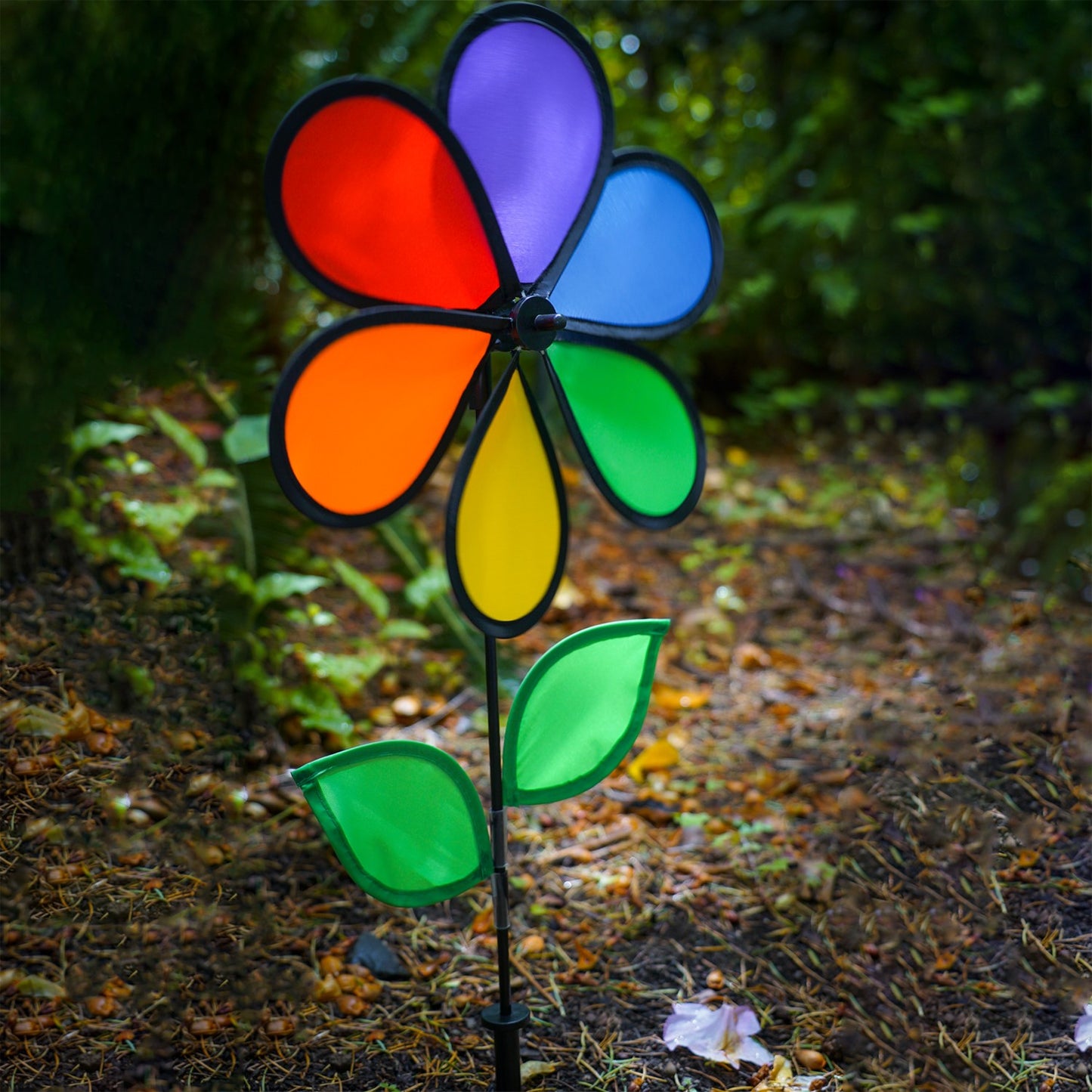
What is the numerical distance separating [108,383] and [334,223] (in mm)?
808

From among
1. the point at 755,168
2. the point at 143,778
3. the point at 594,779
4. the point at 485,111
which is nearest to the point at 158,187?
the point at 485,111

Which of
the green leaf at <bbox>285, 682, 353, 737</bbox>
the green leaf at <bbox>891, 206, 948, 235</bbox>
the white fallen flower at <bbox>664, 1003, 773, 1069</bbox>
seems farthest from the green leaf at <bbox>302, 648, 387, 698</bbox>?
the green leaf at <bbox>891, 206, 948, 235</bbox>

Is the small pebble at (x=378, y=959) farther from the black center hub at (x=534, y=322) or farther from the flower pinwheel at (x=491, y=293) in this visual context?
the black center hub at (x=534, y=322)

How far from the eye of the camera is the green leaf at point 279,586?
1575 millimetres

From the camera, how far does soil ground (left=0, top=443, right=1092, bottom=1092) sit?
3.75 ft

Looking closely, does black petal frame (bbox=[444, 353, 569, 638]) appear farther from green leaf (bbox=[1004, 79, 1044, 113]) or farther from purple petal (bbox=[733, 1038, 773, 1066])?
green leaf (bbox=[1004, 79, 1044, 113])

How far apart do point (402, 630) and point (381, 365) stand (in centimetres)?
90

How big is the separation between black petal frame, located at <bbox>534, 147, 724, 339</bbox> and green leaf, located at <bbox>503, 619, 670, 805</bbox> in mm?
353

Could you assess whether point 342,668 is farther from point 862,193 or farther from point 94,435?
point 862,193

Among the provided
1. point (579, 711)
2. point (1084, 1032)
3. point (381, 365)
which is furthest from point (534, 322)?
point (1084, 1032)

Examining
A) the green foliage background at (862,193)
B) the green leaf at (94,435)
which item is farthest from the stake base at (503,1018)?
the green foliage background at (862,193)

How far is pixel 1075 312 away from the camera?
3121 mm

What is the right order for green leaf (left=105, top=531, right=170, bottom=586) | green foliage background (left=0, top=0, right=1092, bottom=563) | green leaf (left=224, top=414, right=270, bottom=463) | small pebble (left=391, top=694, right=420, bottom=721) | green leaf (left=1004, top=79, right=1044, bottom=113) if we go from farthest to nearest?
green leaf (left=1004, top=79, right=1044, bottom=113) → green foliage background (left=0, top=0, right=1092, bottom=563) → small pebble (left=391, top=694, right=420, bottom=721) → green leaf (left=224, top=414, right=270, bottom=463) → green leaf (left=105, top=531, right=170, bottom=586)

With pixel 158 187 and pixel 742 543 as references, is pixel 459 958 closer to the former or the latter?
pixel 158 187
